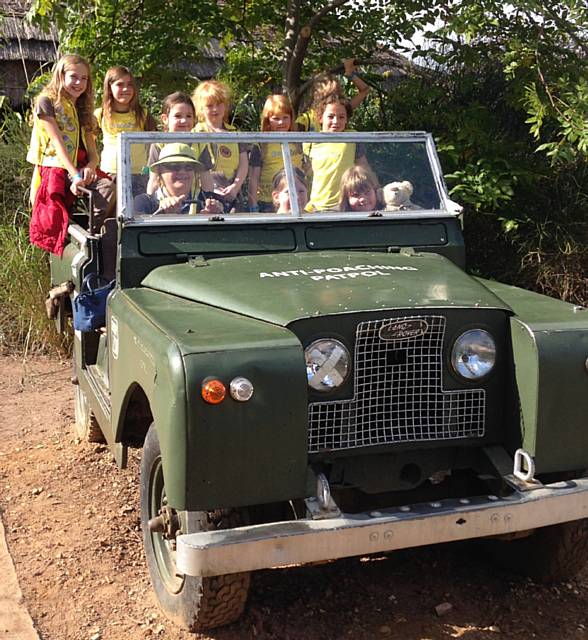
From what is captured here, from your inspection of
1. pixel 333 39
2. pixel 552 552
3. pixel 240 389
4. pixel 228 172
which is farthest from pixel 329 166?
pixel 333 39

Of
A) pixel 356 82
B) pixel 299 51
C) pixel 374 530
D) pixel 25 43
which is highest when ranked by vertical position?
pixel 25 43

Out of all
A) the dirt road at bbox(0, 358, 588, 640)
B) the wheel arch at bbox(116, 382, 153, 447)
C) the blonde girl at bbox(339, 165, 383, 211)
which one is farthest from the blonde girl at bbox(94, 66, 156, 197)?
the dirt road at bbox(0, 358, 588, 640)

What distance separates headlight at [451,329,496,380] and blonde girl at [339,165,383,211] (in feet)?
4.03

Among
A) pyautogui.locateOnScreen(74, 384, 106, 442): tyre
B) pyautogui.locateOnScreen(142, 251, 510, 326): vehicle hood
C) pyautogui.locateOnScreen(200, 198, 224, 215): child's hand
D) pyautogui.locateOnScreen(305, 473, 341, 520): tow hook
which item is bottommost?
pyautogui.locateOnScreen(74, 384, 106, 442): tyre

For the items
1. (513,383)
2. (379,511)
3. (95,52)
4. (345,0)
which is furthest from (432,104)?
(379,511)

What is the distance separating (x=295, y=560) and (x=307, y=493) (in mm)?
239

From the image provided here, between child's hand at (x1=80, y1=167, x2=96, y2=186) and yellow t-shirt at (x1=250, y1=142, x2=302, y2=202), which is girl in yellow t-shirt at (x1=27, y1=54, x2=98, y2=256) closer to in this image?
child's hand at (x1=80, y1=167, x2=96, y2=186)

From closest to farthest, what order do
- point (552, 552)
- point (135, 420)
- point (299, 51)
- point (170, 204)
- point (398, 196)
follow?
point (552, 552), point (135, 420), point (170, 204), point (398, 196), point (299, 51)

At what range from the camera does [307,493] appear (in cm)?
308

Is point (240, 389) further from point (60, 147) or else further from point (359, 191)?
point (60, 147)

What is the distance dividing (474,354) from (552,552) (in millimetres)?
970

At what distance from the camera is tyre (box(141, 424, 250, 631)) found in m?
3.15

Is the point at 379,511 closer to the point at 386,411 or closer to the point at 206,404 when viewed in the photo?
the point at 386,411

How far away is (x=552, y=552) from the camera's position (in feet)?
12.3
